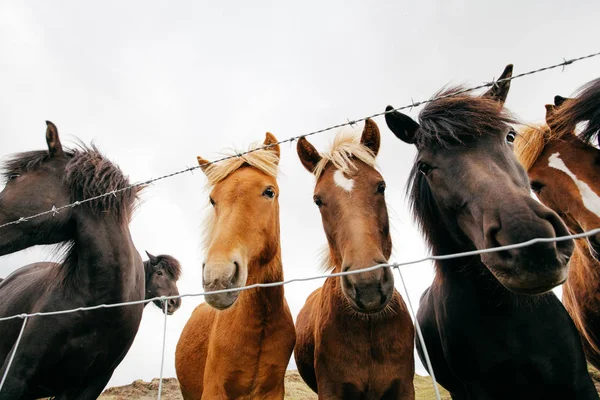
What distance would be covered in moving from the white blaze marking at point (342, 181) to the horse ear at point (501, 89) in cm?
123

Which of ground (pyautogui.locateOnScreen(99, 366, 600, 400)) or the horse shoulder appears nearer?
the horse shoulder

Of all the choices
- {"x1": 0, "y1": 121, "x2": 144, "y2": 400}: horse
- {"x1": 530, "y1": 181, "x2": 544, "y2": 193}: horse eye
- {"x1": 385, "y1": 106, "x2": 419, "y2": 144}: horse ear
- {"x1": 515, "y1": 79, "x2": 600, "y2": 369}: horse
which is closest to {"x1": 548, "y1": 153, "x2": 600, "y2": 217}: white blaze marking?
{"x1": 515, "y1": 79, "x2": 600, "y2": 369}: horse

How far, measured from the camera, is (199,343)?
4.05 metres

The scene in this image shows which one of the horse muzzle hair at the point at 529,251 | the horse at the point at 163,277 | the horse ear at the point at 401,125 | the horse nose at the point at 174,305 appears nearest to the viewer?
the horse muzzle hair at the point at 529,251

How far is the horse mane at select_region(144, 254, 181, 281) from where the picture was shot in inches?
385

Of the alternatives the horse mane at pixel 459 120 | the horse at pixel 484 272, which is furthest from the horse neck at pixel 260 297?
the horse mane at pixel 459 120

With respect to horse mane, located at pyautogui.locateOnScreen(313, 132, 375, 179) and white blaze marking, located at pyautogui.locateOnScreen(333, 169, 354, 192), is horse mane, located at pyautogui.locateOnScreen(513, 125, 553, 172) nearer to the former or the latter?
horse mane, located at pyautogui.locateOnScreen(313, 132, 375, 179)

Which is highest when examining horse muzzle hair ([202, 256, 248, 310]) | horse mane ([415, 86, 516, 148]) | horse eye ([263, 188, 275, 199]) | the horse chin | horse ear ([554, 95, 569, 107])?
horse ear ([554, 95, 569, 107])

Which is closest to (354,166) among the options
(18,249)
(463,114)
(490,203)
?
(463,114)

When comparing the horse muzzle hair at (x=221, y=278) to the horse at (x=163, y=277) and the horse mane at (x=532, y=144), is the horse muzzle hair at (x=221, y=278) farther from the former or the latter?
the horse at (x=163, y=277)

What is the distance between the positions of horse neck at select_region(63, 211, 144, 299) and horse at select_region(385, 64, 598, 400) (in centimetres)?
287

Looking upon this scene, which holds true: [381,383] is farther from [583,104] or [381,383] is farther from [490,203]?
[583,104]

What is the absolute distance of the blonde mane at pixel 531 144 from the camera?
3.47 metres

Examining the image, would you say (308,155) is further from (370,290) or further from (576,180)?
(576,180)
